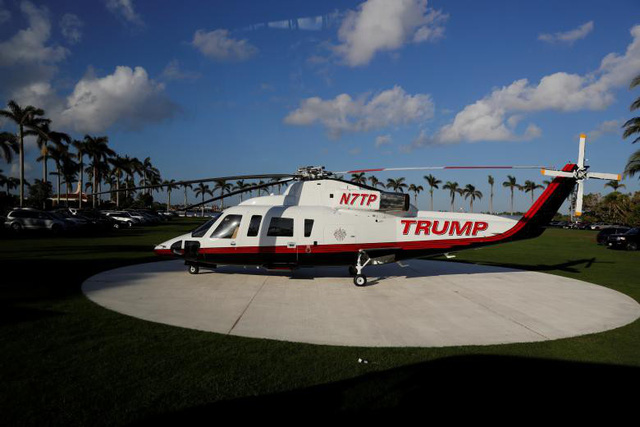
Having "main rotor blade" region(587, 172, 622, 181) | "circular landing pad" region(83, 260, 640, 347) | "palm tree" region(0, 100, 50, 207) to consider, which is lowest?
"circular landing pad" region(83, 260, 640, 347)

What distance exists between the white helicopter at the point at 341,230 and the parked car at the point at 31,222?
1881cm

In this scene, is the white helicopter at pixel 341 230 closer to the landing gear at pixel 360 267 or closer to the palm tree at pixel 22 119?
the landing gear at pixel 360 267

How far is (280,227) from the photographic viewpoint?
1128 cm

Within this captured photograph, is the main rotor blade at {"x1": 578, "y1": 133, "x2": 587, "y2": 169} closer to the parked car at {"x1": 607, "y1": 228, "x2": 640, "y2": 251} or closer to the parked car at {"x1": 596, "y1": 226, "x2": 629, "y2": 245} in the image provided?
the parked car at {"x1": 607, "y1": 228, "x2": 640, "y2": 251}

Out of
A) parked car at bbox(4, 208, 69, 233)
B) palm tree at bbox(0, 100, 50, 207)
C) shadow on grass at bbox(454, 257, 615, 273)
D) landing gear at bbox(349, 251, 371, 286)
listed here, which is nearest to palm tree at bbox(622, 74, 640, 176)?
shadow on grass at bbox(454, 257, 615, 273)

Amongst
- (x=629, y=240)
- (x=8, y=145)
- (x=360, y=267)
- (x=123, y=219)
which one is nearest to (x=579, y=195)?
(x=360, y=267)

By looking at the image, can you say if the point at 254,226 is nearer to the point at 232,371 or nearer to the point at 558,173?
the point at 232,371

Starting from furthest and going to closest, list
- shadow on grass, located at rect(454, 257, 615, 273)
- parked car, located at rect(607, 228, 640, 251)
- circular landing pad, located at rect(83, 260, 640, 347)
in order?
parked car, located at rect(607, 228, 640, 251)
shadow on grass, located at rect(454, 257, 615, 273)
circular landing pad, located at rect(83, 260, 640, 347)

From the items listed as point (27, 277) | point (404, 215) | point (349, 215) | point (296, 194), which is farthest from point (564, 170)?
point (27, 277)

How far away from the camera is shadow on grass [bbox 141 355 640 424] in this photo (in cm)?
392

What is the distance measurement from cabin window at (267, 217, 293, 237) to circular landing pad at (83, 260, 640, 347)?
1.52m

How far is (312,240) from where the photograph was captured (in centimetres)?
1127

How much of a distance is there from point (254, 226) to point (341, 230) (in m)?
2.80

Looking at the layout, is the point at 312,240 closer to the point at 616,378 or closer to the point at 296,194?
Answer: the point at 296,194
